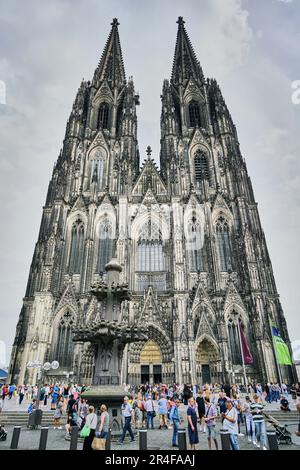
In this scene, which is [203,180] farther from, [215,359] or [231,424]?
[231,424]

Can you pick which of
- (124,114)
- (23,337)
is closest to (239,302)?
(23,337)

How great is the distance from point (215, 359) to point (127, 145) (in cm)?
2298

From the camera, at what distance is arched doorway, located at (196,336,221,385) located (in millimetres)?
22734

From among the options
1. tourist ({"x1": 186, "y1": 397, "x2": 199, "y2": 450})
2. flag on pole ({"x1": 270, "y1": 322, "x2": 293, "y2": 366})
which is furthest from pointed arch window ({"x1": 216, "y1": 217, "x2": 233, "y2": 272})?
tourist ({"x1": 186, "y1": 397, "x2": 199, "y2": 450})

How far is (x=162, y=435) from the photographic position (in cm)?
1005

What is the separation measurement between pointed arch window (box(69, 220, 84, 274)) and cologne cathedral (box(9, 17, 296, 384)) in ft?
0.34

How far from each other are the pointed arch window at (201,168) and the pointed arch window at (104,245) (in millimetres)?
10418

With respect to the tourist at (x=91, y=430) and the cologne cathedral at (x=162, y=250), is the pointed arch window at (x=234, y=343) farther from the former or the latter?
the tourist at (x=91, y=430)

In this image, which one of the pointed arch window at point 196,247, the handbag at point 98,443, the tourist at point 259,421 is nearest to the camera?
the handbag at point 98,443

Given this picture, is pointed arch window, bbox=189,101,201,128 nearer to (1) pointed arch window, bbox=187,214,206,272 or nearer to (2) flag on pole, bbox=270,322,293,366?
(1) pointed arch window, bbox=187,214,206,272

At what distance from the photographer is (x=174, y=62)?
44.5 meters

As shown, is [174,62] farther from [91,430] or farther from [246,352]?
[91,430]

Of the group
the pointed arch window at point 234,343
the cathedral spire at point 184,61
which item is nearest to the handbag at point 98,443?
the pointed arch window at point 234,343

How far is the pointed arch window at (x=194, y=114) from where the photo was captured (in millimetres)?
36375
